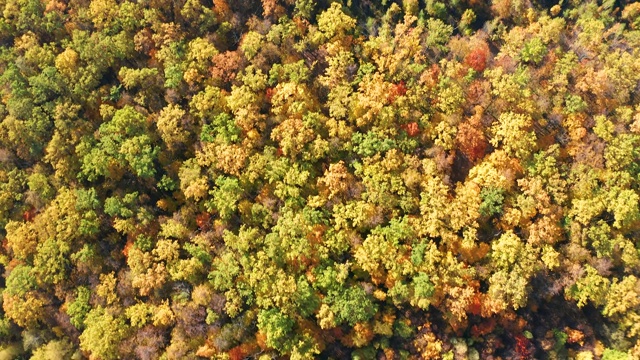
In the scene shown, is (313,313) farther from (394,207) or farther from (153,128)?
(153,128)

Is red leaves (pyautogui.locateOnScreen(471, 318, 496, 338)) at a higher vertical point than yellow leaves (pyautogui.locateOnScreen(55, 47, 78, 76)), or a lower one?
lower

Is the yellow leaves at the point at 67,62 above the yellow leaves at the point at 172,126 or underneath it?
above

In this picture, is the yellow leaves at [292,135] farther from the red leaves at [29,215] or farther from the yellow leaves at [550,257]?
the red leaves at [29,215]

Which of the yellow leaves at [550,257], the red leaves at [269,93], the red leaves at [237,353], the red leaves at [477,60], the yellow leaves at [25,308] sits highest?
the red leaves at [477,60]

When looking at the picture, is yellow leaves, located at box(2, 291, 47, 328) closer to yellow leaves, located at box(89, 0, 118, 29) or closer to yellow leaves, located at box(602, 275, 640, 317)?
yellow leaves, located at box(89, 0, 118, 29)

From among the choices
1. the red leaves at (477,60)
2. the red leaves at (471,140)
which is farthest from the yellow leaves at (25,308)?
the red leaves at (477,60)

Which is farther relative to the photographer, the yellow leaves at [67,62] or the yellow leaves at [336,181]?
the yellow leaves at [67,62]

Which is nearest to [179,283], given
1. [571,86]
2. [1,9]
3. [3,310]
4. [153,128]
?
[153,128]

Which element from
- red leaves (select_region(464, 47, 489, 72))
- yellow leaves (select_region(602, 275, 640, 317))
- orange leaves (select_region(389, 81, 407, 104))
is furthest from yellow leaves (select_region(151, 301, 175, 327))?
yellow leaves (select_region(602, 275, 640, 317))
